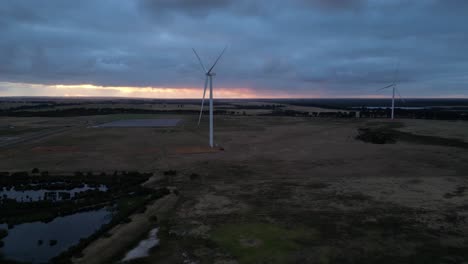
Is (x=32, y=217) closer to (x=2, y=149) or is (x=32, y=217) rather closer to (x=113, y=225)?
(x=113, y=225)

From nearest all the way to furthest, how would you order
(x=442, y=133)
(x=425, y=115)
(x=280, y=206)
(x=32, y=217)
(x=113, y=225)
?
(x=113, y=225)
(x=32, y=217)
(x=280, y=206)
(x=442, y=133)
(x=425, y=115)

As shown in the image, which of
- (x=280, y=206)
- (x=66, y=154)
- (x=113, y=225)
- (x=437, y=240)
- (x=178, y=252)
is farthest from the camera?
(x=66, y=154)

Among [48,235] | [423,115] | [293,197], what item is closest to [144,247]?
[48,235]

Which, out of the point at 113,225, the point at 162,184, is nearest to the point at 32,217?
the point at 113,225

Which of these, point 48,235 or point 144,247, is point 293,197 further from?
point 48,235

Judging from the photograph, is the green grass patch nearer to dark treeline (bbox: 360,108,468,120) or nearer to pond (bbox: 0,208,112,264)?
pond (bbox: 0,208,112,264)

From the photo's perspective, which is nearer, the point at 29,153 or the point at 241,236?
the point at 241,236
